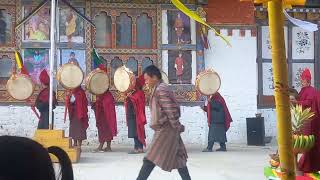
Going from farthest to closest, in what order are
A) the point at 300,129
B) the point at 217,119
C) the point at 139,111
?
the point at 217,119 < the point at 139,111 < the point at 300,129

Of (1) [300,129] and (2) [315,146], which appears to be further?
(2) [315,146]

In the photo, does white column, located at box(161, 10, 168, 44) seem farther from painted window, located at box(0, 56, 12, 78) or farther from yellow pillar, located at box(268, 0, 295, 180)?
yellow pillar, located at box(268, 0, 295, 180)

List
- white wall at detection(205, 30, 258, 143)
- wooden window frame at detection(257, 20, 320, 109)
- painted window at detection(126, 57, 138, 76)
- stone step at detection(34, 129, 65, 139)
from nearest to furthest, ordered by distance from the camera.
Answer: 1. stone step at detection(34, 129, 65, 139)
2. painted window at detection(126, 57, 138, 76)
3. white wall at detection(205, 30, 258, 143)
4. wooden window frame at detection(257, 20, 320, 109)

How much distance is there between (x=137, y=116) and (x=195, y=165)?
2.39m

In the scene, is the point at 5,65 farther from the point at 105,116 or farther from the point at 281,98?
the point at 281,98

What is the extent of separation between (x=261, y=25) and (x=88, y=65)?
4.57 metres

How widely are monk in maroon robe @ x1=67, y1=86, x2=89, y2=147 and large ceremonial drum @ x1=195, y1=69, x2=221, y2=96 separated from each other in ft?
8.00

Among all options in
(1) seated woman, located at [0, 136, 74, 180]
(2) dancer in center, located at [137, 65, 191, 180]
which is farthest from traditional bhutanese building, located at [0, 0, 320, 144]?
(1) seated woman, located at [0, 136, 74, 180]

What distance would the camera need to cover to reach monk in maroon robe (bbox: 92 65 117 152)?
11750 millimetres

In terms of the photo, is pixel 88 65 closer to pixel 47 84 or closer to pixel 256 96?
pixel 47 84

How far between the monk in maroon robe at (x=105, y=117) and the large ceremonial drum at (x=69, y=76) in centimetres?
99

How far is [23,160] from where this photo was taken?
1670 millimetres

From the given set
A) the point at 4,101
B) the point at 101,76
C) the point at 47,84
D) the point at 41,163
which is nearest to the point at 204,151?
the point at 101,76

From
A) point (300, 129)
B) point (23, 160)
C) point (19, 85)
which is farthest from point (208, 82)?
point (23, 160)
